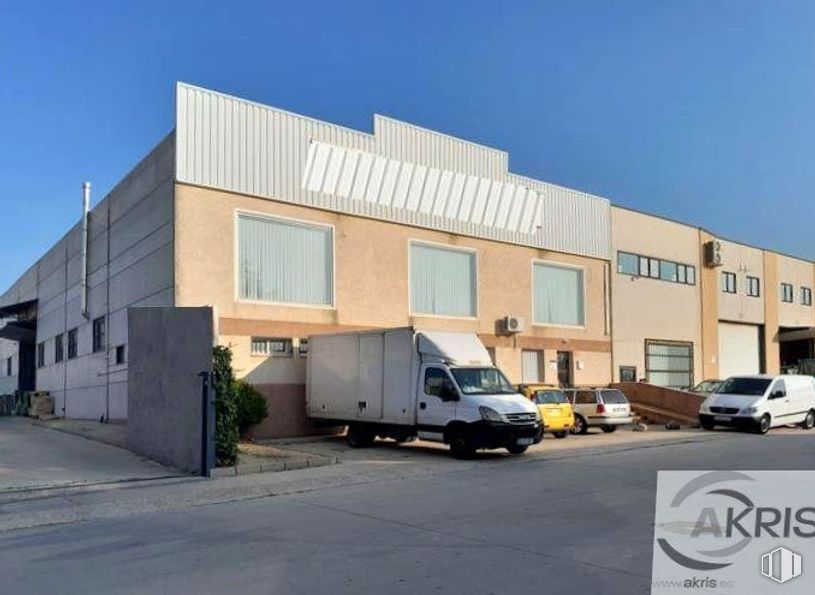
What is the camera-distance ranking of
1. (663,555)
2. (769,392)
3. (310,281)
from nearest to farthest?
(663,555)
(310,281)
(769,392)

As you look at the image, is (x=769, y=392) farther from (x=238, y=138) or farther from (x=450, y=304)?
(x=238, y=138)

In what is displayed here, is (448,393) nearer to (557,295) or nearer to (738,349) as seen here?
(557,295)

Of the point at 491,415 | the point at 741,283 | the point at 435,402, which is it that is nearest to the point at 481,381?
the point at 435,402

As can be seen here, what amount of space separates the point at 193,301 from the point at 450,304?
979 cm

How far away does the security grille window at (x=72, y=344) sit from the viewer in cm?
2957

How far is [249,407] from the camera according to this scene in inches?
778

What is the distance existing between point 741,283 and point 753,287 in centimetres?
166

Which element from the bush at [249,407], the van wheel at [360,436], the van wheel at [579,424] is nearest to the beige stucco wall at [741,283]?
the van wheel at [579,424]

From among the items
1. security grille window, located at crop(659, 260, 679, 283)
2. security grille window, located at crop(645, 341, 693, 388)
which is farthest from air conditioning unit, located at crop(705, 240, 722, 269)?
security grille window, located at crop(645, 341, 693, 388)

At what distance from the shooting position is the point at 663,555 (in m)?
7.22

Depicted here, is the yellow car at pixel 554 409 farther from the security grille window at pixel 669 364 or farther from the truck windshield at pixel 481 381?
the security grille window at pixel 669 364

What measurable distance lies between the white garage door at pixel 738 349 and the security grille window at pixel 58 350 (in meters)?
31.6

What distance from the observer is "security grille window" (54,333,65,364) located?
32.0 meters

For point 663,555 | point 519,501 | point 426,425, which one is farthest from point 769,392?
point 663,555
